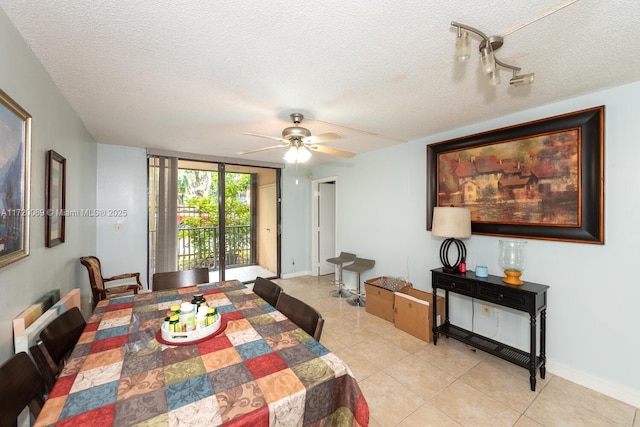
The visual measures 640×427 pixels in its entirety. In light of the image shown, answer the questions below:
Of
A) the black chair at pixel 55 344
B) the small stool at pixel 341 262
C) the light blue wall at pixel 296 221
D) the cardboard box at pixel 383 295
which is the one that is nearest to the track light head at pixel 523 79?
the cardboard box at pixel 383 295

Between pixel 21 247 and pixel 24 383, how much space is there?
732mm

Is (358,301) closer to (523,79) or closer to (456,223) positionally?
(456,223)

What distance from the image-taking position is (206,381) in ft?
3.27

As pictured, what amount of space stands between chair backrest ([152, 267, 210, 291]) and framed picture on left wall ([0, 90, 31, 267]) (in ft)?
3.51

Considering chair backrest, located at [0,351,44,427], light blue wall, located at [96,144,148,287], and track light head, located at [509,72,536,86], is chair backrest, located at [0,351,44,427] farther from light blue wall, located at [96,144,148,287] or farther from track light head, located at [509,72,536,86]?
light blue wall, located at [96,144,148,287]

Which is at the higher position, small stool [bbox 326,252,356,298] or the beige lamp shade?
the beige lamp shade

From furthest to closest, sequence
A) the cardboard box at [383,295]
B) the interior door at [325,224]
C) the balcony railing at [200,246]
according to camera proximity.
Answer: the interior door at [325,224] < the balcony railing at [200,246] < the cardboard box at [383,295]

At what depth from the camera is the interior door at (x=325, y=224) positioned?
534 centimetres

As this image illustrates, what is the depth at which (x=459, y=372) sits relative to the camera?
87.0 inches

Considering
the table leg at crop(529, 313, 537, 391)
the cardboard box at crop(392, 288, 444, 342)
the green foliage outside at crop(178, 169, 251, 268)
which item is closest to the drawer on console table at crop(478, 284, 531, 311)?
the table leg at crop(529, 313, 537, 391)

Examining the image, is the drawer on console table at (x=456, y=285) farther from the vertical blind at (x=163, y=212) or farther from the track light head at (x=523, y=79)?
the vertical blind at (x=163, y=212)

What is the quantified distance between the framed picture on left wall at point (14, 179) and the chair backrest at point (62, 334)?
0.39 meters

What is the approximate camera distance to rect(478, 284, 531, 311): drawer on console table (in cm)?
205

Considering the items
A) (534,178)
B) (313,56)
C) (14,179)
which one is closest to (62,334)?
(14,179)
